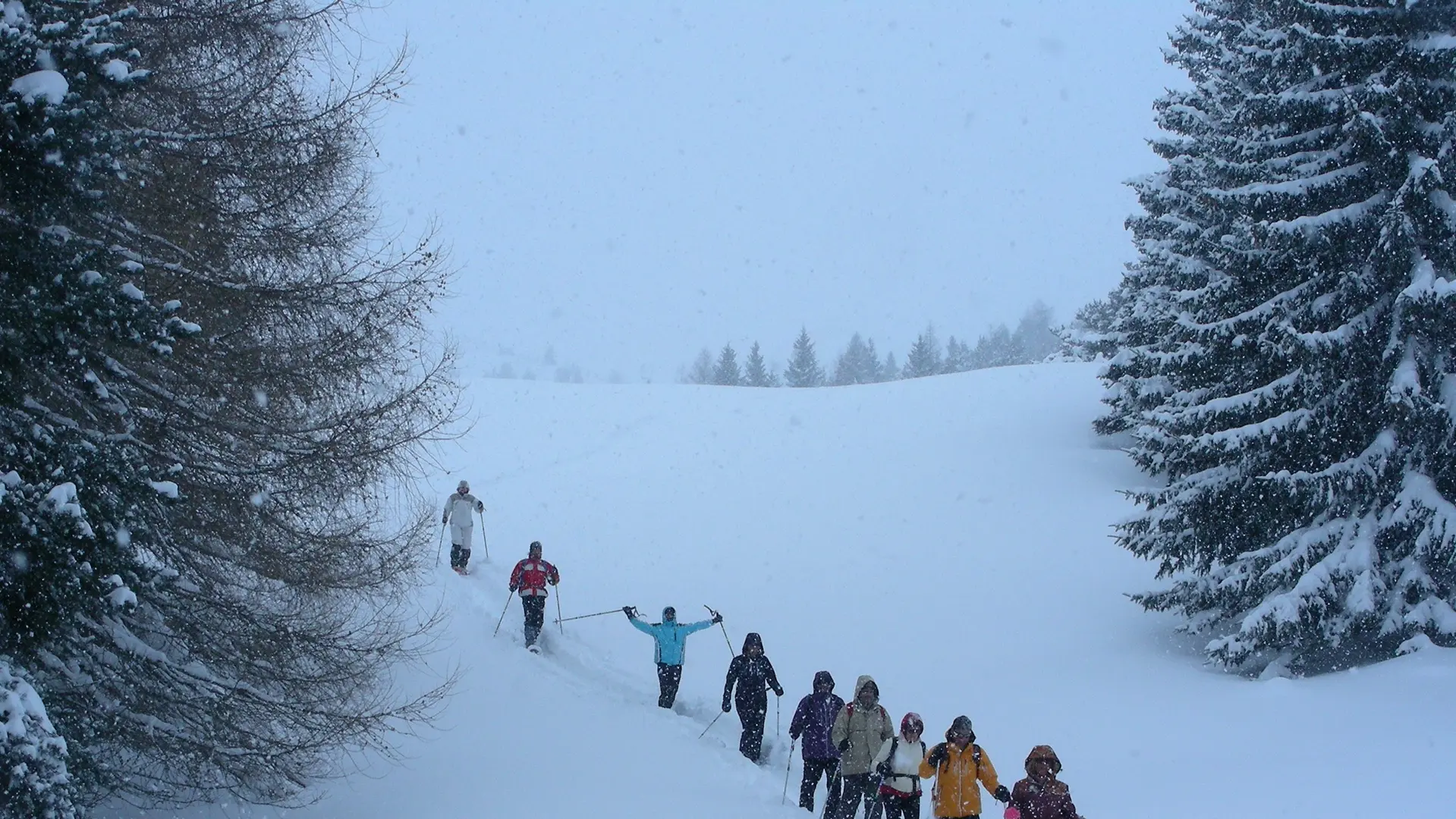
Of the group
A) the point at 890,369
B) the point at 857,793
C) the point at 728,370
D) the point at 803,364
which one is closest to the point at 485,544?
the point at 857,793

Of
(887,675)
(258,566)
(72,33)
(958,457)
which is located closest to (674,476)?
(958,457)

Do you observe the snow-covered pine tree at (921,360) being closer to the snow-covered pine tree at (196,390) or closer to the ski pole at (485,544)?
the ski pole at (485,544)

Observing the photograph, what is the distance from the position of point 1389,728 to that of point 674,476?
2207 cm

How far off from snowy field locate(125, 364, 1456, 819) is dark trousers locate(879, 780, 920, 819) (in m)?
1.15

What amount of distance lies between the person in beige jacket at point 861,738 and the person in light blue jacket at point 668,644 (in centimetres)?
334

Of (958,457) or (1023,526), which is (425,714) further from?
(958,457)

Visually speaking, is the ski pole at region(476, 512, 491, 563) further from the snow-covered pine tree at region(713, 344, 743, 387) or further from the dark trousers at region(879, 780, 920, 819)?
the snow-covered pine tree at region(713, 344, 743, 387)

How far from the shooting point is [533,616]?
1415 cm

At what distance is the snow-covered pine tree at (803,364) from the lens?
228ft

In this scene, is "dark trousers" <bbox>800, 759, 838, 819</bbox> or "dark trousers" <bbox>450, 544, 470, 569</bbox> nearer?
"dark trousers" <bbox>800, 759, 838, 819</bbox>

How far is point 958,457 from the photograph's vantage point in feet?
96.6

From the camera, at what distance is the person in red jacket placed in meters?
14.1

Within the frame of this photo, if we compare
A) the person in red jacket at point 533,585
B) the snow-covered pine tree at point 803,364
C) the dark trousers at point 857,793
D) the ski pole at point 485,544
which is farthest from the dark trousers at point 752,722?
the snow-covered pine tree at point 803,364

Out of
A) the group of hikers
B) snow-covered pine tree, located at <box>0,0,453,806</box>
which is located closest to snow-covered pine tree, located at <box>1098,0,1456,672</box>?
the group of hikers
